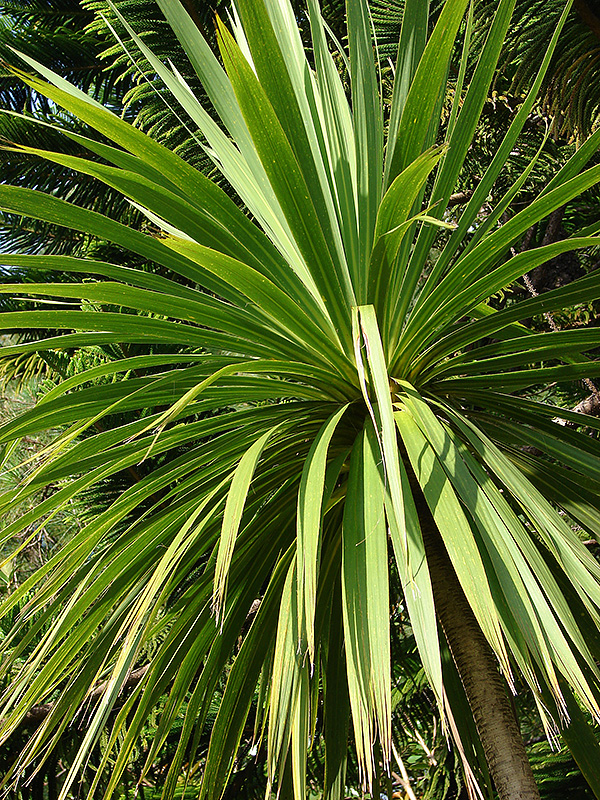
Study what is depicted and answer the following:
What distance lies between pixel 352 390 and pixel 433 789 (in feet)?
4.79

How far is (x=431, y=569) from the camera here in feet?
3.77

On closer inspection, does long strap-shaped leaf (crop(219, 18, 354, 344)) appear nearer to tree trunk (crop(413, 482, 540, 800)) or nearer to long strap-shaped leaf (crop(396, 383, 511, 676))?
long strap-shaped leaf (crop(396, 383, 511, 676))

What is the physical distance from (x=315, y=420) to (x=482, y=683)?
529 millimetres

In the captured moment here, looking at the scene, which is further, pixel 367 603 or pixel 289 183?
pixel 289 183

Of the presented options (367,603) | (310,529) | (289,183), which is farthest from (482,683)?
(289,183)

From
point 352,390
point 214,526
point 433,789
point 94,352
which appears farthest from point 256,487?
point 433,789

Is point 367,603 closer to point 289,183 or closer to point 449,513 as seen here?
point 449,513

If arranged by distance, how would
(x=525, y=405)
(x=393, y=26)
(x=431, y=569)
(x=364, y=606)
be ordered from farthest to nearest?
1. (x=393, y=26)
2. (x=525, y=405)
3. (x=431, y=569)
4. (x=364, y=606)

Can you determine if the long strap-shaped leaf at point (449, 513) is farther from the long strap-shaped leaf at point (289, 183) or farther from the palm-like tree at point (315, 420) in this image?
the long strap-shaped leaf at point (289, 183)

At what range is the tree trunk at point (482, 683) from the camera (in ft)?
3.35

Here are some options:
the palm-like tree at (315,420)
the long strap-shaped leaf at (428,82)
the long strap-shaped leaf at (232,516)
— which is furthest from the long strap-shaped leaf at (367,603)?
the long strap-shaped leaf at (428,82)

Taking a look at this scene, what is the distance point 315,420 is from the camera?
1.27 meters

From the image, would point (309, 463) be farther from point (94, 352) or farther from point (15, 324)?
point (94, 352)

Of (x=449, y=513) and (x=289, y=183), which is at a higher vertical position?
(x=289, y=183)
